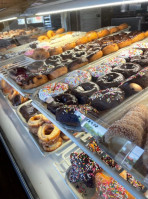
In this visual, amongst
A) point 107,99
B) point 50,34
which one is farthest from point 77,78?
point 50,34

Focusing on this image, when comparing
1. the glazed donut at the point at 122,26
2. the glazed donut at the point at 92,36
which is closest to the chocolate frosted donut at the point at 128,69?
the glazed donut at the point at 92,36

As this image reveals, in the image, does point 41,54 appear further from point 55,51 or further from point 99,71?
point 99,71

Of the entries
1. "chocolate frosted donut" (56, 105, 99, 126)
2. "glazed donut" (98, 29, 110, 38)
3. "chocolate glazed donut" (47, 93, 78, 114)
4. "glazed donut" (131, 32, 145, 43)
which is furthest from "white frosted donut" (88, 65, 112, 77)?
"glazed donut" (98, 29, 110, 38)

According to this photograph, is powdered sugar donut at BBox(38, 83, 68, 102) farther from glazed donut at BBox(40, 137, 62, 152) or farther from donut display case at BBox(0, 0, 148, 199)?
glazed donut at BBox(40, 137, 62, 152)

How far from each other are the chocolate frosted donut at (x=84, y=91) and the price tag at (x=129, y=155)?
23.8 inches

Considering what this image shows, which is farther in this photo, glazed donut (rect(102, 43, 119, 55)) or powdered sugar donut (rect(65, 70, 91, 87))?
glazed donut (rect(102, 43, 119, 55))

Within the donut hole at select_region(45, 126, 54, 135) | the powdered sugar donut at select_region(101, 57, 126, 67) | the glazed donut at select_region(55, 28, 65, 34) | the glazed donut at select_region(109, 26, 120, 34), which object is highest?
the glazed donut at select_region(109, 26, 120, 34)

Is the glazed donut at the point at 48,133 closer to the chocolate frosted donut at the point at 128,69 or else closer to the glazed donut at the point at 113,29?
the chocolate frosted donut at the point at 128,69

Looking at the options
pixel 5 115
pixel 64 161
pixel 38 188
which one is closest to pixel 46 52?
pixel 5 115

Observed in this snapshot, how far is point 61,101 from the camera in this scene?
4.78 feet

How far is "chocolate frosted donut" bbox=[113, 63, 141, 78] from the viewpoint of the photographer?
1.58 metres

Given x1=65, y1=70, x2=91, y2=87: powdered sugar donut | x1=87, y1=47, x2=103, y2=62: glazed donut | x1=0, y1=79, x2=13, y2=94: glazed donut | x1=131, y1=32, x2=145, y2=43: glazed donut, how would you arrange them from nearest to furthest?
x1=65, y1=70, x2=91, y2=87: powdered sugar donut < x1=87, y1=47, x2=103, y2=62: glazed donut < x1=131, y1=32, x2=145, y2=43: glazed donut < x1=0, y1=79, x2=13, y2=94: glazed donut

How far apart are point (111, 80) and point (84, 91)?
259mm

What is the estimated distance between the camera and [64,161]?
5.97 feet
